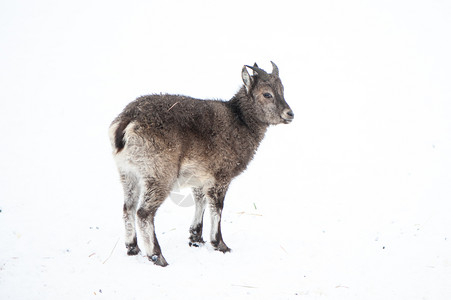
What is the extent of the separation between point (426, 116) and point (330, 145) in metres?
4.53

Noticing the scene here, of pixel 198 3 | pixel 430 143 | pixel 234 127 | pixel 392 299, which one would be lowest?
pixel 392 299

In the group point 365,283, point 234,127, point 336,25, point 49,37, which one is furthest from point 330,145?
point 49,37

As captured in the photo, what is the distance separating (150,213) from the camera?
20.8 feet

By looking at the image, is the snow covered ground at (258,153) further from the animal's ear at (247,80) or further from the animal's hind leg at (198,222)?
the animal's ear at (247,80)

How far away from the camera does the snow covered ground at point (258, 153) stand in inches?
242

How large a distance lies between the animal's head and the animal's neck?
0.08m

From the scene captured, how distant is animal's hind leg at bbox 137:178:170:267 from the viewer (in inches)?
248

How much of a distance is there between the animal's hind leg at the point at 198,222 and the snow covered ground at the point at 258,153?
0.30m

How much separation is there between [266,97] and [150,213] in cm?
290

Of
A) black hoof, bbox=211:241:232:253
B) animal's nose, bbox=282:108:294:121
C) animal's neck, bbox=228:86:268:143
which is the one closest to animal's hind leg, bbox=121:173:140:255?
black hoof, bbox=211:241:232:253

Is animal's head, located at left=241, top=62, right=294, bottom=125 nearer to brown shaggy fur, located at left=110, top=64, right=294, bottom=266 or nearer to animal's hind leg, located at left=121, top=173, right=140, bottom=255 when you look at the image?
brown shaggy fur, located at left=110, top=64, right=294, bottom=266

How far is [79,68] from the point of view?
19.7 meters

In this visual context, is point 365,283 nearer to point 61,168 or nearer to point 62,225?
point 62,225

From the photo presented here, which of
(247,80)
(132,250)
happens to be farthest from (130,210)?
(247,80)
